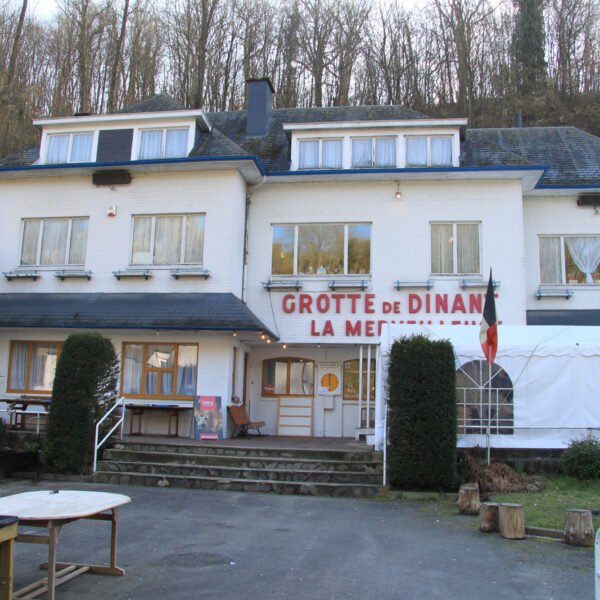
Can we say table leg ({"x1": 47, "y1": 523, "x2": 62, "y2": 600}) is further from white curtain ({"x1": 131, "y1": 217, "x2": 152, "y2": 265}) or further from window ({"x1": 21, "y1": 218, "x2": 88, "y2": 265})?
window ({"x1": 21, "y1": 218, "x2": 88, "y2": 265})

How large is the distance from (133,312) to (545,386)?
31.9ft

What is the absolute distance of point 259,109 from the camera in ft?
62.6

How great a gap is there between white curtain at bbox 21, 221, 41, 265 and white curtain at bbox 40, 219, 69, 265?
0.86 ft

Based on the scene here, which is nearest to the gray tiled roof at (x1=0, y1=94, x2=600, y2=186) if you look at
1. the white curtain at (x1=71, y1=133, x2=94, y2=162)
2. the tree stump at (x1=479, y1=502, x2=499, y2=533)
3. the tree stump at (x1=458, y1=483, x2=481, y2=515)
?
the white curtain at (x1=71, y1=133, x2=94, y2=162)

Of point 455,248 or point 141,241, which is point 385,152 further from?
point 141,241

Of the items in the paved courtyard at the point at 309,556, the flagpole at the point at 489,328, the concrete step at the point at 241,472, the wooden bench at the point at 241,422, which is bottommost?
the paved courtyard at the point at 309,556

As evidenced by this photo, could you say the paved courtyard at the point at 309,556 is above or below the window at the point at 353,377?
below

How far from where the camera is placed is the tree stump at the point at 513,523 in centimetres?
772

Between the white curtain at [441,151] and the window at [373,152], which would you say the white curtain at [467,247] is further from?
the window at [373,152]

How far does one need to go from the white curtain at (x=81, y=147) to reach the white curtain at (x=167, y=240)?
3.04m

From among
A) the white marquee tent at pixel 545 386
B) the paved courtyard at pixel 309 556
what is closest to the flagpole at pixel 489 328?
the white marquee tent at pixel 545 386

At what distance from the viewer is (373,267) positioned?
16031 millimetres

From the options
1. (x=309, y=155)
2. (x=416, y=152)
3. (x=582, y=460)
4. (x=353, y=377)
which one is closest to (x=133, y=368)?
(x=353, y=377)

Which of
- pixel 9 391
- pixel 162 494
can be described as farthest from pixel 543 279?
pixel 9 391
